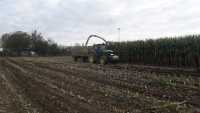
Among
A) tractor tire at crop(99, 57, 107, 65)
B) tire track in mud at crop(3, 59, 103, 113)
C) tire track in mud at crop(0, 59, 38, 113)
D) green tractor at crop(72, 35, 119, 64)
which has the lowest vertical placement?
tire track in mud at crop(0, 59, 38, 113)

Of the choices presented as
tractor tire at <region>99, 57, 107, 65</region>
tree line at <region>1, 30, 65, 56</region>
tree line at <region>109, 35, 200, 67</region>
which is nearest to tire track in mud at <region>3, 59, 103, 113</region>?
tractor tire at <region>99, 57, 107, 65</region>

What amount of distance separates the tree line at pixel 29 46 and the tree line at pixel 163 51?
128 ft

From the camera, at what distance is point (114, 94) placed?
34.9 feet

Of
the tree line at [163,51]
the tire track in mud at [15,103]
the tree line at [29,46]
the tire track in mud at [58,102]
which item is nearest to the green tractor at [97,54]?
the tree line at [163,51]

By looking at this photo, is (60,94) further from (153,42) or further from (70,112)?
(153,42)

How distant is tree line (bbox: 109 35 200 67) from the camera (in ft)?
89.1

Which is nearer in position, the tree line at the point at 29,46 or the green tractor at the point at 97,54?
the green tractor at the point at 97,54

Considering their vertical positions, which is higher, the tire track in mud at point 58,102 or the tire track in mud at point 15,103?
the tire track in mud at point 58,102

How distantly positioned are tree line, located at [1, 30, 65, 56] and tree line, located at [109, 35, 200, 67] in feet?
128

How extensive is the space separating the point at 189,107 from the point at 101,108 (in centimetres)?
246

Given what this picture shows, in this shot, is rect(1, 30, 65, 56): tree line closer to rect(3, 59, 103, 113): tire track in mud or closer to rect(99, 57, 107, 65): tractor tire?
rect(99, 57, 107, 65): tractor tire

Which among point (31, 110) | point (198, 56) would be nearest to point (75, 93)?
point (31, 110)

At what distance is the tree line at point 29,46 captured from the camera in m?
74.6

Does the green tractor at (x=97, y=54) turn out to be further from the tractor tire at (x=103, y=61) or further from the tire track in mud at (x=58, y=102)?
the tire track in mud at (x=58, y=102)
